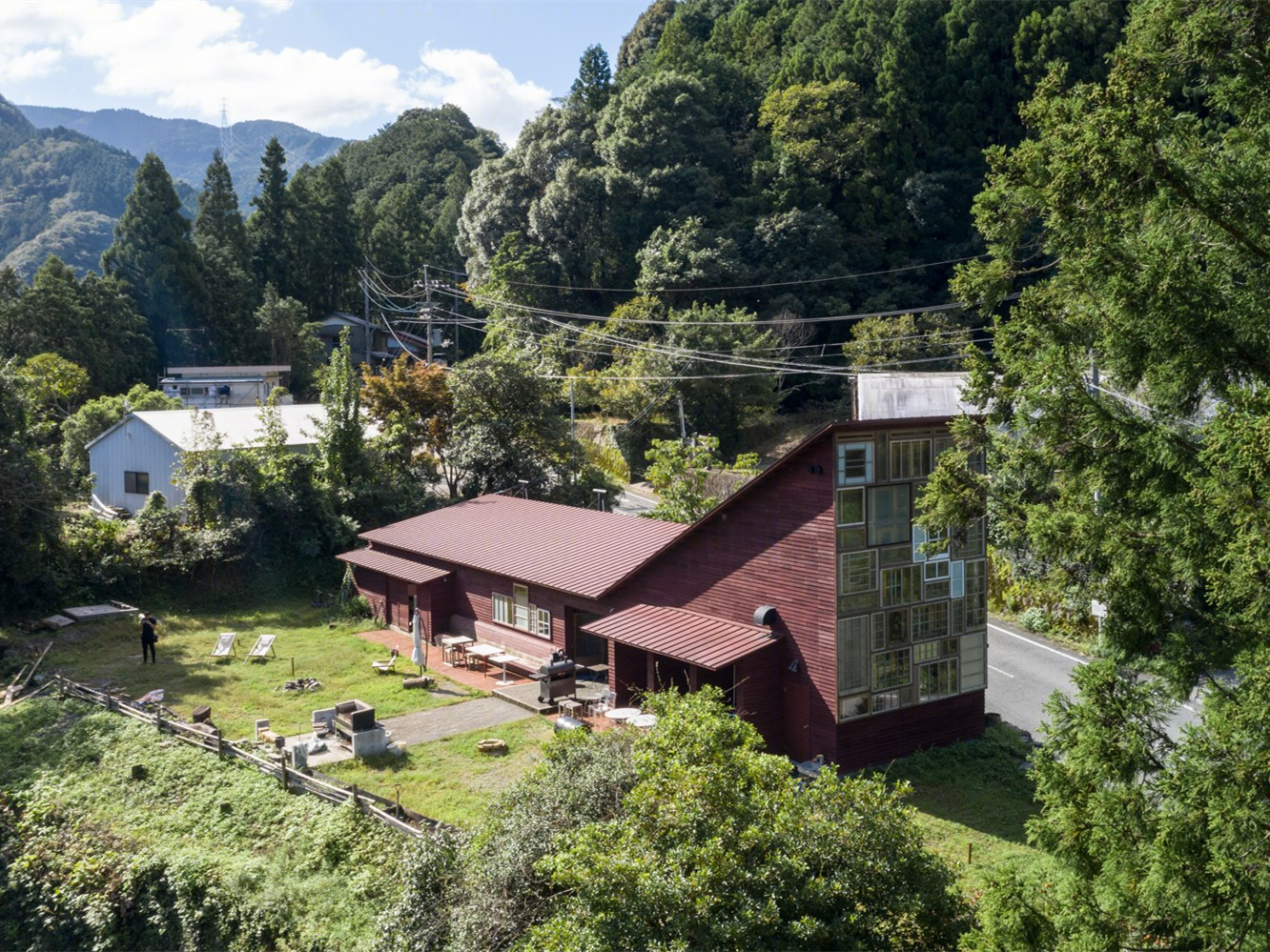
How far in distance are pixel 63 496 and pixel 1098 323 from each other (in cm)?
2712

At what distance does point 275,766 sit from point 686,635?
7060mm

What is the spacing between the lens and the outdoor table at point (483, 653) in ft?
74.8

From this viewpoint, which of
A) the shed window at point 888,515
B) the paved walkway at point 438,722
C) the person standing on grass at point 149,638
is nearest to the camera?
the shed window at point 888,515

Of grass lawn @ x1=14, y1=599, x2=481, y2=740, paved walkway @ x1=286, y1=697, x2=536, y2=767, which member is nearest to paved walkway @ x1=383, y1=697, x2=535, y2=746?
paved walkway @ x1=286, y1=697, x2=536, y2=767

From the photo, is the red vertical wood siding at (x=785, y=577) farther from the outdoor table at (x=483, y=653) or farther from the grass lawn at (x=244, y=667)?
the grass lawn at (x=244, y=667)

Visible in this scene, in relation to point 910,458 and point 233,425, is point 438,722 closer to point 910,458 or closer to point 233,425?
point 910,458

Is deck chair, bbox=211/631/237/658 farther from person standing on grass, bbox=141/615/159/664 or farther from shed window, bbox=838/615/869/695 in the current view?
shed window, bbox=838/615/869/695

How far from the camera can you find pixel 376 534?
28844mm

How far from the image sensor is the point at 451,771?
56.3ft

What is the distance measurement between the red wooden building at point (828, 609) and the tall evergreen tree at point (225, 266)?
46.8 meters

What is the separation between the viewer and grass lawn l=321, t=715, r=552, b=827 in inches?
618

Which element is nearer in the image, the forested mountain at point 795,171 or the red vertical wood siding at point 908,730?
the red vertical wood siding at point 908,730

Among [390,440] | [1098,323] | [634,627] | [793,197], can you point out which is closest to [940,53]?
[793,197]

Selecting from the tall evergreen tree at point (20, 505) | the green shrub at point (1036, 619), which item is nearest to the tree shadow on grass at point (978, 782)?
the green shrub at point (1036, 619)
